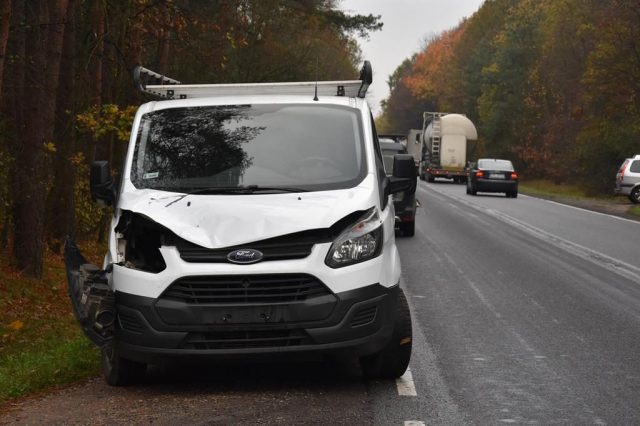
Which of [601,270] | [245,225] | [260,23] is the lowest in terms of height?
[601,270]

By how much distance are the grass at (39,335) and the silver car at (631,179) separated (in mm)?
24178

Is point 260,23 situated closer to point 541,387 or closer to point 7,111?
point 7,111

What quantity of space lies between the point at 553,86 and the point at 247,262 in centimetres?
6956

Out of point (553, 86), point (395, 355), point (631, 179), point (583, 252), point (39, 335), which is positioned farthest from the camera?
point (553, 86)

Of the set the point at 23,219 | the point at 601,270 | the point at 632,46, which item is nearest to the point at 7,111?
the point at 23,219

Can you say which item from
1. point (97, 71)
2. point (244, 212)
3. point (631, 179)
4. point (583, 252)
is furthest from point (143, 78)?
point (631, 179)

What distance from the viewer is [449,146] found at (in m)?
64.2

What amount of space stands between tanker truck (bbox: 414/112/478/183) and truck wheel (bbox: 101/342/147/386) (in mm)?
57333

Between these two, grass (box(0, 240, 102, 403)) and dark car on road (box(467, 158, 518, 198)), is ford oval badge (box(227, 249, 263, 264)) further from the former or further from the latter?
dark car on road (box(467, 158, 518, 198))

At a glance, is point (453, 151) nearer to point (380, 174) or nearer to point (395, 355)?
point (380, 174)

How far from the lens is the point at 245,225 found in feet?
23.2

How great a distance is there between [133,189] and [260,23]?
29.2 m

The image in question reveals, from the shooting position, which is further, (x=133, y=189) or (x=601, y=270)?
(x=601, y=270)

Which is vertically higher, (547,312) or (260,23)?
(260,23)
